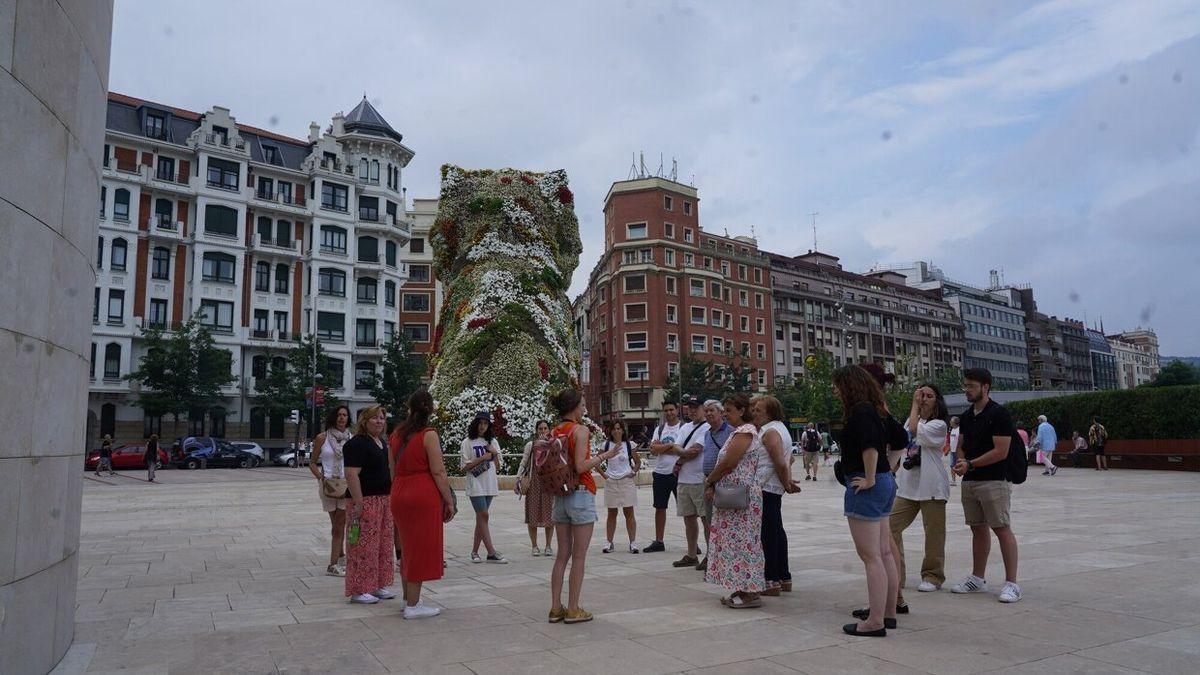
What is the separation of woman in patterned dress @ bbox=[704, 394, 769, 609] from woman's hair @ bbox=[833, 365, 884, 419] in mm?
921

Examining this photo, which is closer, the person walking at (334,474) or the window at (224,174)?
the person walking at (334,474)

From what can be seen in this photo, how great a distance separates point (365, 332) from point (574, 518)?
52.0 m

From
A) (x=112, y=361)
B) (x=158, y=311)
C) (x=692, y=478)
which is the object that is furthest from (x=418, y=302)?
(x=692, y=478)

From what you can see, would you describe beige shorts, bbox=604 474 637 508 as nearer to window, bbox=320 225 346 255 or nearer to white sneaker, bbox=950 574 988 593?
white sneaker, bbox=950 574 988 593

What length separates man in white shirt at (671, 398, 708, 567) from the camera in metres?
8.16

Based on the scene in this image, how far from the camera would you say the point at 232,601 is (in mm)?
6801

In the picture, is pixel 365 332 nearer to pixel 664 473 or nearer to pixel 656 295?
pixel 656 295

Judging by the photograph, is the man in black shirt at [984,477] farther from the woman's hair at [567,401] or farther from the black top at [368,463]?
the black top at [368,463]

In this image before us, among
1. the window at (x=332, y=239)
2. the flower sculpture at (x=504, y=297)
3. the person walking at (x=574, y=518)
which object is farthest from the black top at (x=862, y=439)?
the window at (x=332, y=239)

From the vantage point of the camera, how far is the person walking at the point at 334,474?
8.24 m

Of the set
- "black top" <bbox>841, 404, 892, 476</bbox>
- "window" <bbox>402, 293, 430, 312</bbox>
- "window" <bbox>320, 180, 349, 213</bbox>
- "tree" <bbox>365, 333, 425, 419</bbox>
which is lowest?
"black top" <bbox>841, 404, 892, 476</bbox>

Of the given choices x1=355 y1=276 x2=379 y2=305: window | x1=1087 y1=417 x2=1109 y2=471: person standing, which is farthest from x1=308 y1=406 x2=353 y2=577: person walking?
x1=355 y1=276 x2=379 y2=305: window

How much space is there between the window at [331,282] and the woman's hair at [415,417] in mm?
49880

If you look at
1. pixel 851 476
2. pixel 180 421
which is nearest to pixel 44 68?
pixel 851 476
